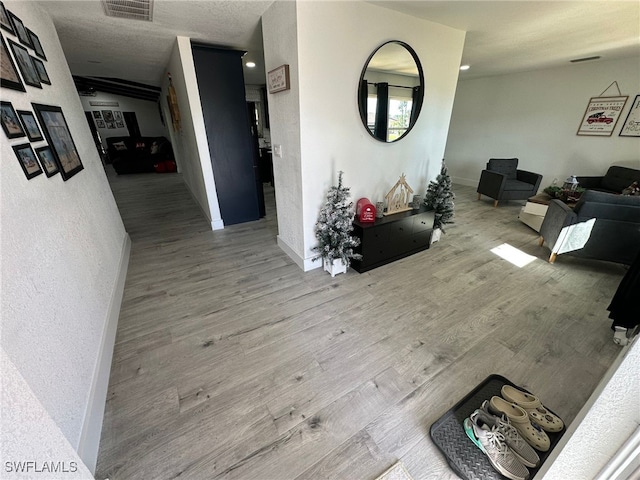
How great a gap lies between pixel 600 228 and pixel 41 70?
4.91 m

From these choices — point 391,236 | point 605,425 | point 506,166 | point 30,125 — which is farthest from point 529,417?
point 506,166

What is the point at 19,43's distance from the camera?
1.54 meters

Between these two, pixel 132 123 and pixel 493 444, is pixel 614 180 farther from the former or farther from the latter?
pixel 132 123

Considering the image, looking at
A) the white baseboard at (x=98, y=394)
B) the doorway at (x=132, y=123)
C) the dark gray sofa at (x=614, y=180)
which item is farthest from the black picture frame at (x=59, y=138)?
the doorway at (x=132, y=123)

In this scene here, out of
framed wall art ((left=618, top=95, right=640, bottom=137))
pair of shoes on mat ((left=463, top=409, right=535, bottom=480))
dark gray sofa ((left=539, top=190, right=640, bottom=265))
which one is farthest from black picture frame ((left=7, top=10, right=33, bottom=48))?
framed wall art ((left=618, top=95, right=640, bottom=137))

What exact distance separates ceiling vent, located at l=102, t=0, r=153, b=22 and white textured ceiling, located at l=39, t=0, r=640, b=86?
0.06m

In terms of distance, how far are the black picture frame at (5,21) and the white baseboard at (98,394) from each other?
1784mm

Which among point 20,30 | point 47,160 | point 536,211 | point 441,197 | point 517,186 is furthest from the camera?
point 517,186

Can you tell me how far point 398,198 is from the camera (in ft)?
8.82

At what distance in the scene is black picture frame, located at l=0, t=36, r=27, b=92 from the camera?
1.25m

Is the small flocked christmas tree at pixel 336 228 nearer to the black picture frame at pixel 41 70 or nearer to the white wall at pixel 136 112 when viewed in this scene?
the black picture frame at pixel 41 70

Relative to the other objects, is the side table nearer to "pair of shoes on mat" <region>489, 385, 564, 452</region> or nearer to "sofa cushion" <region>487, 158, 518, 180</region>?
"sofa cushion" <region>487, 158, 518, 180</region>

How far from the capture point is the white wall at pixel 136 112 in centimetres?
841

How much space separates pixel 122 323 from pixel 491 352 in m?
2.74
